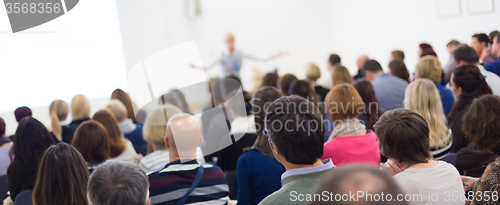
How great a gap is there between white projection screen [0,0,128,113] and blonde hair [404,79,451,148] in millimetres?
4615

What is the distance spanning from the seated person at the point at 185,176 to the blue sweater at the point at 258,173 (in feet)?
0.42

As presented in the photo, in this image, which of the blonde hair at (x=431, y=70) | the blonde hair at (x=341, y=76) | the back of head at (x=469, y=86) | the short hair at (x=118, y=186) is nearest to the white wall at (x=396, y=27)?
Answer: the blonde hair at (x=431, y=70)

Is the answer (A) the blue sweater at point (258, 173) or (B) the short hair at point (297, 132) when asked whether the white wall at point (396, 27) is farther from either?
(B) the short hair at point (297, 132)

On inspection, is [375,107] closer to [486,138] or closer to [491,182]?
[486,138]

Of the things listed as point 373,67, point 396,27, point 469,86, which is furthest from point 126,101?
point 396,27

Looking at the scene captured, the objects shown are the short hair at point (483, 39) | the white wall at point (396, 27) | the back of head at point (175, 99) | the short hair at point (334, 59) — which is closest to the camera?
the back of head at point (175, 99)

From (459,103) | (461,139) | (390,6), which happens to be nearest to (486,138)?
(461,139)

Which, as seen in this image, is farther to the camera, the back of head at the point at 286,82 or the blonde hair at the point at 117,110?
the back of head at the point at 286,82

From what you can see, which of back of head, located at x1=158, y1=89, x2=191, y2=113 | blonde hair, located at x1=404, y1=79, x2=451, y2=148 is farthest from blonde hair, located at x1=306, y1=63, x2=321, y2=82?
blonde hair, located at x1=404, y1=79, x2=451, y2=148

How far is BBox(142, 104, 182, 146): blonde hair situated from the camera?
7.79ft

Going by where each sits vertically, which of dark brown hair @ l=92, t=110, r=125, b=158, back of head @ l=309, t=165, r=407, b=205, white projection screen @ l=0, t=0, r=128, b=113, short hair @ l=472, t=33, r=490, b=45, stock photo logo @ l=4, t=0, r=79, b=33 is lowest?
dark brown hair @ l=92, t=110, r=125, b=158

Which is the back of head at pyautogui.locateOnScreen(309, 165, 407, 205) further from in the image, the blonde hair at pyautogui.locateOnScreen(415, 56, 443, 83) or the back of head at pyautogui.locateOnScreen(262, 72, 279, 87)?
the back of head at pyautogui.locateOnScreen(262, 72, 279, 87)

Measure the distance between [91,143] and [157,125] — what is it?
1.37 ft

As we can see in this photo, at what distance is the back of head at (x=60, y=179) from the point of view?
160 centimetres
